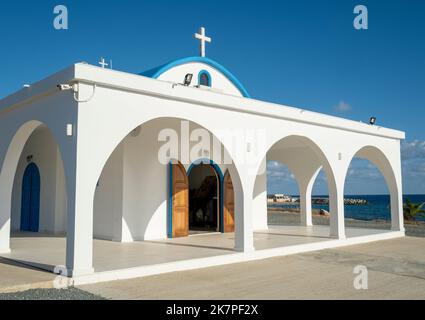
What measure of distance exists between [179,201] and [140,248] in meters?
2.50

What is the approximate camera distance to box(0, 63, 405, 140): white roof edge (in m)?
6.70

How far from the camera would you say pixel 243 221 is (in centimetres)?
875

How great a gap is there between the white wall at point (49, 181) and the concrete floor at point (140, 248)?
0.67 metres

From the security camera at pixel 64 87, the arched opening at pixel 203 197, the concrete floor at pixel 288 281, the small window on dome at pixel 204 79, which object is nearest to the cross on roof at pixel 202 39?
the small window on dome at pixel 204 79

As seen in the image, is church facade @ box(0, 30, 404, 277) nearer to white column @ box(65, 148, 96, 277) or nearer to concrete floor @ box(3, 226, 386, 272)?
white column @ box(65, 148, 96, 277)

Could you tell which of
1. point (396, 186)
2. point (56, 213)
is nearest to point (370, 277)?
point (396, 186)

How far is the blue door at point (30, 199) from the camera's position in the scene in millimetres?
12922

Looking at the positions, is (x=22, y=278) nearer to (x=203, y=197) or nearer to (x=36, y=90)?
(x=36, y=90)

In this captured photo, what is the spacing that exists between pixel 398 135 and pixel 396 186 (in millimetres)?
1714

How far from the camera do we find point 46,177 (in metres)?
12.7

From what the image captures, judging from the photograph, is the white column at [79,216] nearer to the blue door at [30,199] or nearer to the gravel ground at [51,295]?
the gravel ground at [51,295]

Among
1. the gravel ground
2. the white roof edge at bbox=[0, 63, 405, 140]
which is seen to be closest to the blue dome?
the white roof edge at bbox=[0, 63, 405, 140]

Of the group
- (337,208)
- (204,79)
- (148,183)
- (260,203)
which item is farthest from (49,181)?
(337,208)

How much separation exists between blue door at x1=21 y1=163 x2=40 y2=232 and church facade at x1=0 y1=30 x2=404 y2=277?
0.05 m
